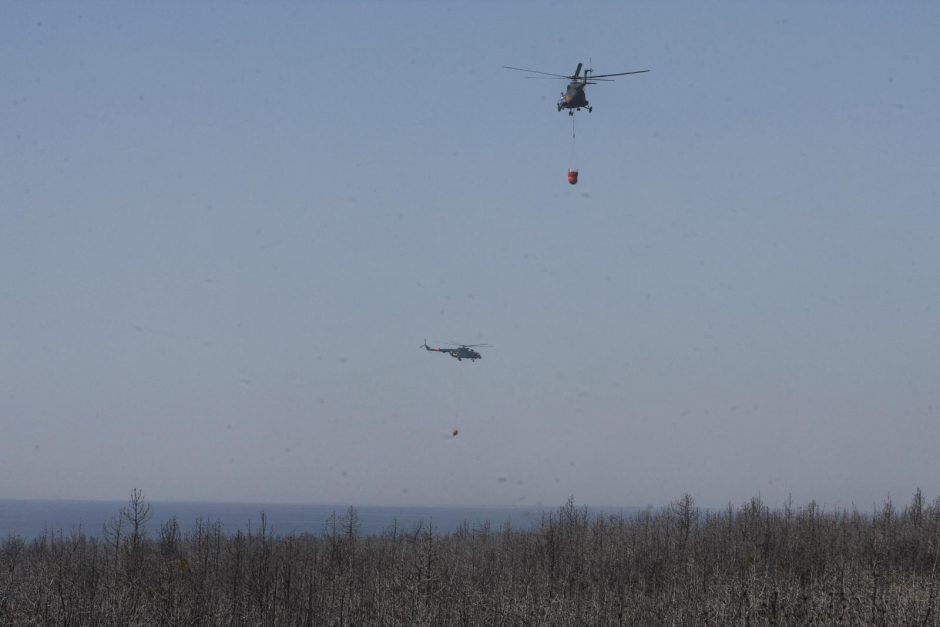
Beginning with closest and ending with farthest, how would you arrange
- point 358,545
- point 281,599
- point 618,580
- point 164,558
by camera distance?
1. point 281,599
2. point 618,580
3. point 164,558
4. point 358,545

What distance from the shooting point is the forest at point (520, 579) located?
44.2m

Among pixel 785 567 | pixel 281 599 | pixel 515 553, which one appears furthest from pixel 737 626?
pixel 515 553

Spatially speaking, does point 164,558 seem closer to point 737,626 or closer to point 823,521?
point 737,626

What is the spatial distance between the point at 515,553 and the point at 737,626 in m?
A: 77.9

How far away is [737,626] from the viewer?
40.0 metres

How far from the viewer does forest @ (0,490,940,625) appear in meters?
44.2

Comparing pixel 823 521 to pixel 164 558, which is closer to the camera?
pixel 164 558

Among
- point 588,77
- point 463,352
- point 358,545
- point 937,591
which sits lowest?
point 358,545

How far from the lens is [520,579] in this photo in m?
83.1

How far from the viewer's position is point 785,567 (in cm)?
8975

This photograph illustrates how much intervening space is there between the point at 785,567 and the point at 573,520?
36479mm

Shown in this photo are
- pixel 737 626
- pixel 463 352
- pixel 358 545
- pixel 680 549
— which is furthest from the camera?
pixel 358 545

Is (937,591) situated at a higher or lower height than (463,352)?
lower

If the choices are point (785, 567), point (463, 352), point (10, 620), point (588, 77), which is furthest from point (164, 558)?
point (588, 77)
